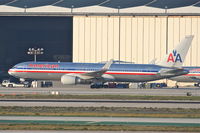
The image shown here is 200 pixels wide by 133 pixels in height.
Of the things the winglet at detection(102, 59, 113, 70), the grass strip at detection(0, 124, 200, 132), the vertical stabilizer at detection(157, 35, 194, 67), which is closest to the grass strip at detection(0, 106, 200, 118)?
the grass strip at detection(0, 124, 200, 132)

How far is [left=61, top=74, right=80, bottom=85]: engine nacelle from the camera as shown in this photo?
249 ft

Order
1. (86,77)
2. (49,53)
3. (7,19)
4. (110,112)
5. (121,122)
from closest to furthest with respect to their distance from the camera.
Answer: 1. (121,122)
2. (110,112)
3. (86,77)
4. (7,19)
5. (49,53)

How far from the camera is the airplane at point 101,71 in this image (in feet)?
254

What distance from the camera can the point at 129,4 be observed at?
99500mm

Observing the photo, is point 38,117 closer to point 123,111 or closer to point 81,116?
point 81,116

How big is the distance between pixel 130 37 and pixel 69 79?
26.4 metres

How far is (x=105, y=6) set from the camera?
100125 millimetres

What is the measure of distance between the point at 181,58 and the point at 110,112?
42.3m

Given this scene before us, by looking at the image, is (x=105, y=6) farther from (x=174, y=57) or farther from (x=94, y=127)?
(x=94, y=127)

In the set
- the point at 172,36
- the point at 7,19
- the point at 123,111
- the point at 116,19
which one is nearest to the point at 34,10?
the point at 7,19

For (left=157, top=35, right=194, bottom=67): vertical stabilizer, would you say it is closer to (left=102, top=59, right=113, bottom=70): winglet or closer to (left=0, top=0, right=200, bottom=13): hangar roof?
(left=102, top=59, right=113, bottom=70): winglet

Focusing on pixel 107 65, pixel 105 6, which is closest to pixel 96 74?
pixel 107 65

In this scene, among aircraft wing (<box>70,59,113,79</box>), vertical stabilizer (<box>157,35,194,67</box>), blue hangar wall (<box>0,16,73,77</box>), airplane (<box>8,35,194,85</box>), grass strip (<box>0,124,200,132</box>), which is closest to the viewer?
grass strip (<box>0,124,200,132</box>)

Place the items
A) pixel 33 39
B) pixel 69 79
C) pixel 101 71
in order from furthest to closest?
pixel 33 39 < pixel 101 71 < pixel 69 79
